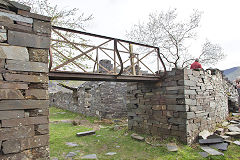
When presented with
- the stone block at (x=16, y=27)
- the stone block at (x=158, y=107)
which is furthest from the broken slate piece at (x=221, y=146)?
the stone block at (x=16, y=27)

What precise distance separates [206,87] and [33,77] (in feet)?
20.1

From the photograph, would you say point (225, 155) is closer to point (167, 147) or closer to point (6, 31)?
point (167, 147)

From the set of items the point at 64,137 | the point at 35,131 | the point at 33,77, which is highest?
the point at 33,77

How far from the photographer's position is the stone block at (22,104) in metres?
2.52

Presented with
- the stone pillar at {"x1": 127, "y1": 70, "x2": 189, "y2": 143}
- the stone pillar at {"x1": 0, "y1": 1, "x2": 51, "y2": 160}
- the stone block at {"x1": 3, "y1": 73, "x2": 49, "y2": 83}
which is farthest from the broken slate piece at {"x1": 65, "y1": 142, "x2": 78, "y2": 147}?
the stone block at {"x1": 3, "y1": 73, "x2": 49, "y2": 83}

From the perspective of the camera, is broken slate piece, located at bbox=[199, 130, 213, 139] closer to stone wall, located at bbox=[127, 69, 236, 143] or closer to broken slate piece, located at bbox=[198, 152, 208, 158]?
stone wall, located at bbox=[127, 69, 236, 143]

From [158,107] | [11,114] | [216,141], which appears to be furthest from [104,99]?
[11,114]

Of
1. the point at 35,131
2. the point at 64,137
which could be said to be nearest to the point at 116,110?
the point at 64,137

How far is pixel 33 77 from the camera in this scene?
9.25ft

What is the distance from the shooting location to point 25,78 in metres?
2.73

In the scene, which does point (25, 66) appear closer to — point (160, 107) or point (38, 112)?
point (38, 112)

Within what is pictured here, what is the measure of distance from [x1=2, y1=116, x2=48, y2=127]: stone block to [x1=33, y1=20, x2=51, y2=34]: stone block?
166 centimetres

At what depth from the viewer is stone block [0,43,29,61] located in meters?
2.56

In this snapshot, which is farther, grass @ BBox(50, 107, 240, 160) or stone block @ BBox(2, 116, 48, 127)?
grass @ BBox(50, 107, 240, 160)
